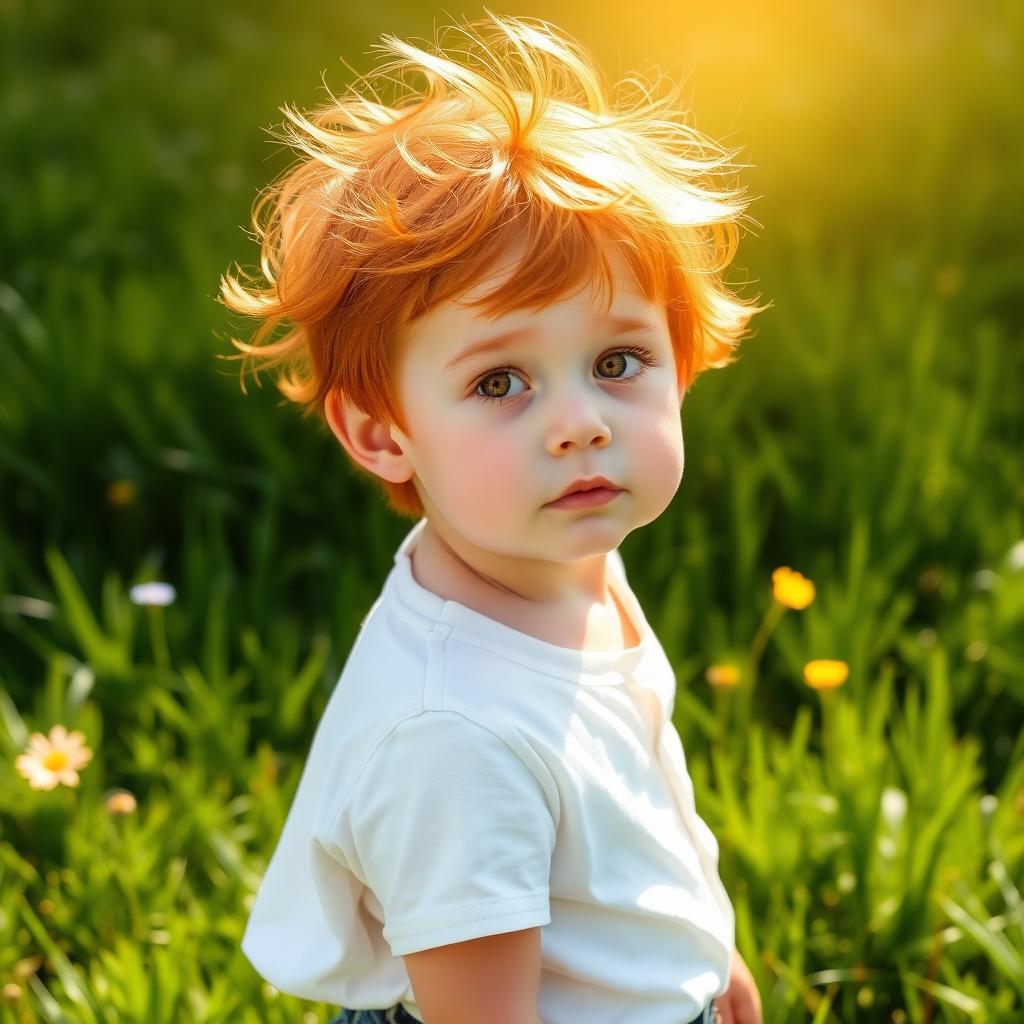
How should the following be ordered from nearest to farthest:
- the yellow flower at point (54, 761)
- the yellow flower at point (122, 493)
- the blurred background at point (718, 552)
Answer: the blurred background at point (718, 552), the yellow flower at point (54, 761), the yellow flower at point (122, 493)

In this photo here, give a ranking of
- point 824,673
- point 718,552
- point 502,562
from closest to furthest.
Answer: point 502,562, point 824,673, point 718,552

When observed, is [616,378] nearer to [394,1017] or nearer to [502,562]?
[502,562]

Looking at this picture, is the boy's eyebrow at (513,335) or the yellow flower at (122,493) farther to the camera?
the yellow flower at (122,493)

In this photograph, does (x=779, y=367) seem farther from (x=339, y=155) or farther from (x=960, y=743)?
(x=339, y=155)

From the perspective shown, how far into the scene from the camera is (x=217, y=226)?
338cm

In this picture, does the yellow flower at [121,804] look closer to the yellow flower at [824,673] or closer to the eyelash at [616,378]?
the yellow flower at [824,673]

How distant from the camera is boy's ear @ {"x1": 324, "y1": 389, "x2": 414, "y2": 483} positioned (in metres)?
1.18

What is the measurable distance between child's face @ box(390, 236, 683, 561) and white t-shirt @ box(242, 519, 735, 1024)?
0.10 metres

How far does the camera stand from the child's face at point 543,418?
3.45ft

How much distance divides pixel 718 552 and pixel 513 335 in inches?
55.7

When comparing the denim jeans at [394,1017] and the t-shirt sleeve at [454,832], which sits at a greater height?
the t-shirt sleeve at [454,832]

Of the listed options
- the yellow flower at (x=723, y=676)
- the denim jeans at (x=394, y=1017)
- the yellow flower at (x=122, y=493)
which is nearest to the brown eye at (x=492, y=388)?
the denim jeans at (x=394, y=1017)

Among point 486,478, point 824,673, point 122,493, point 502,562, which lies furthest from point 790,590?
point 122,493

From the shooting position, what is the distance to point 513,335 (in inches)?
41.2
